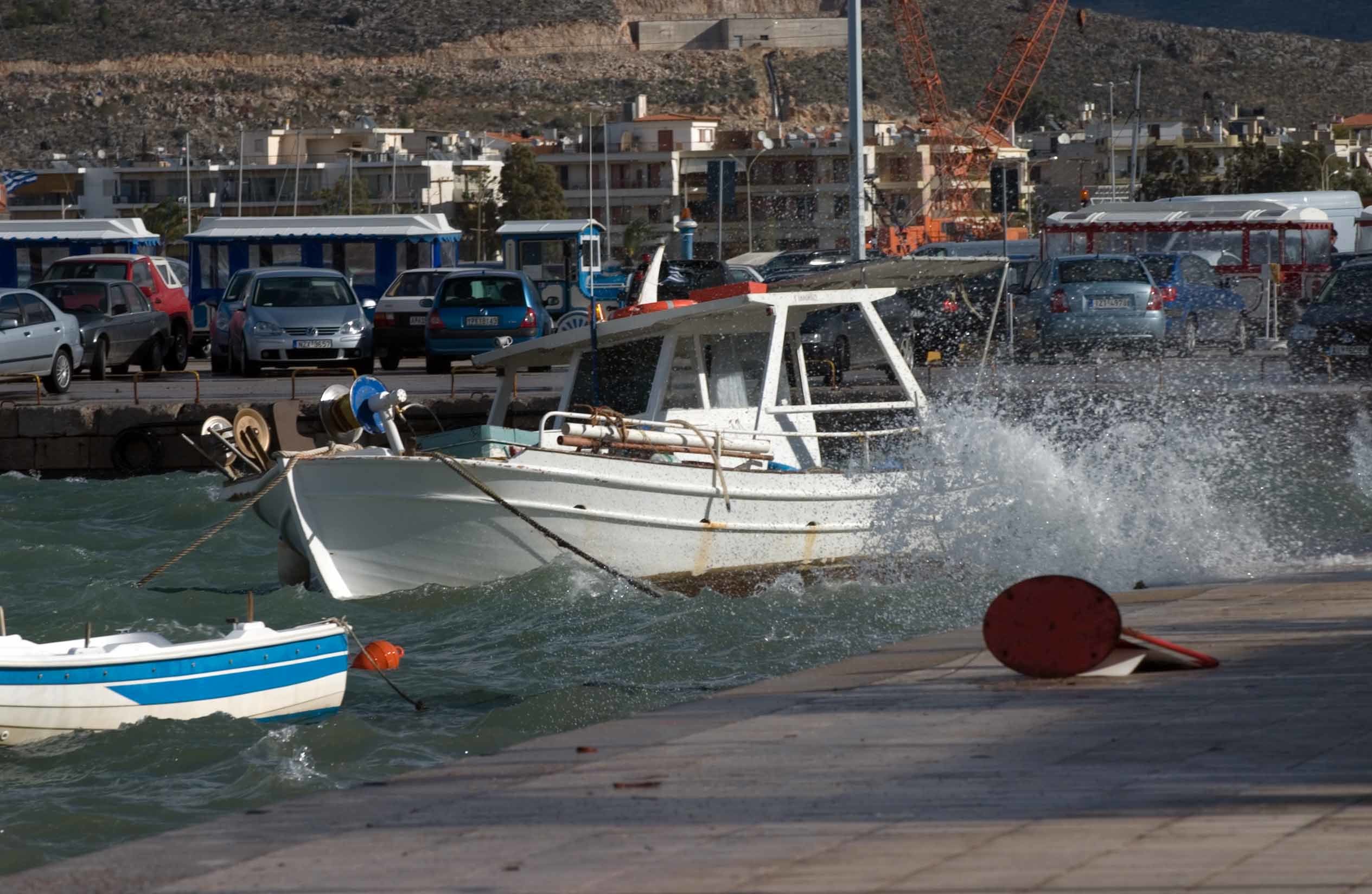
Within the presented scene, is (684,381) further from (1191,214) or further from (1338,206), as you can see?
(1338,206)

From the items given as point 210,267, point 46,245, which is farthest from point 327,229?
point 46,245

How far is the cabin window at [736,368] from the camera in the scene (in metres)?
14.0

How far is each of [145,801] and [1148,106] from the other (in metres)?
125

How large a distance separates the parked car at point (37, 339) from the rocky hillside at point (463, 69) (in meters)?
103

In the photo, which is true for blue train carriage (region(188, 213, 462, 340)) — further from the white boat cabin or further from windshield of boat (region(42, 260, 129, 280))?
the white boat cabin

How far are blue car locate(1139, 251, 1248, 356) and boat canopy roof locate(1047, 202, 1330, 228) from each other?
5707 mm

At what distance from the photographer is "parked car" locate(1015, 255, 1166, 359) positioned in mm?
25859

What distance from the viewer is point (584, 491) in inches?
502

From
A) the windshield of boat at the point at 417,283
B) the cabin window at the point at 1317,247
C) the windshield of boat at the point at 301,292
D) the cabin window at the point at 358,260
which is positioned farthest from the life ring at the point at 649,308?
the cabin window at the point at 1317,247

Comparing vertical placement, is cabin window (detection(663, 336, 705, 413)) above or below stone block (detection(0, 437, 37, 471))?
above

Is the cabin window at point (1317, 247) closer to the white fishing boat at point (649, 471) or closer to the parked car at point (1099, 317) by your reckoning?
the parked car at point (1099, 317)

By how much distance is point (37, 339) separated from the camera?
77.2 ft

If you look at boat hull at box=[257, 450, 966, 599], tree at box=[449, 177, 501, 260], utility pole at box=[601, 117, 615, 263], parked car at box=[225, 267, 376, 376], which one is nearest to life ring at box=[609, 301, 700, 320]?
boat hull at box=[257, 450, 966, 599]

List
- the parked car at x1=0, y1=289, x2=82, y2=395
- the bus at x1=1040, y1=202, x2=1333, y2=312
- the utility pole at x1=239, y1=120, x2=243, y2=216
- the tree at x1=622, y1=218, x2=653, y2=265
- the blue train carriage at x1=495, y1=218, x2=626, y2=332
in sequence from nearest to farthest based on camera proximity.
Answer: the parked car at x1=0, y1=289, x2=82, y2=395 < the bus at x1=1040, y1=202, x2=1333, y2=312 < the blue train carriage at x1=495, y1=218, x2=626, y2=332 < the tree at x1=622, y1=218, x2=653, y2=265 < the utility pole at x1=239, y1=120, x2=243, y2=216
